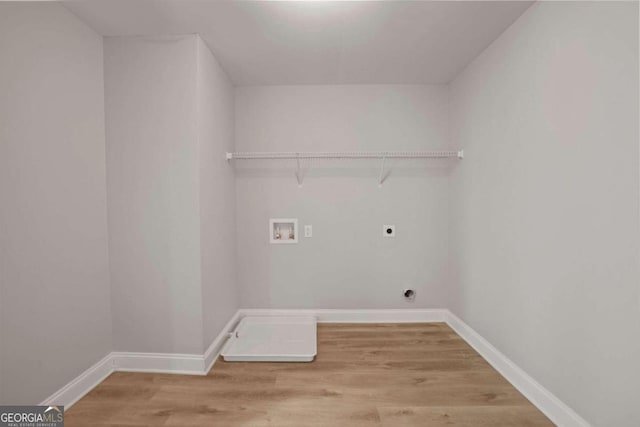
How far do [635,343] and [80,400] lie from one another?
2.84m

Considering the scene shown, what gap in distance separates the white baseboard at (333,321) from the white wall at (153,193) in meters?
0.09

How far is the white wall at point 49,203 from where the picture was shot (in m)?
1.39

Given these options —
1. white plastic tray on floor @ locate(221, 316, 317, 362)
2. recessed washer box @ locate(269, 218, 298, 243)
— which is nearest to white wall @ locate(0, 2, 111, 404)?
white plastic tray on floor @ locate(221, 316, 317, 362)

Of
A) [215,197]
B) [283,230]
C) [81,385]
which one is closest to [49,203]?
[215,197]

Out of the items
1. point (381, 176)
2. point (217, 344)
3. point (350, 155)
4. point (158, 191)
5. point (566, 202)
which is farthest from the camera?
point (381, 176)

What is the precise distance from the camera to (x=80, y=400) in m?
1.73

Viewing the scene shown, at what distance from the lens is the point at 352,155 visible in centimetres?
267

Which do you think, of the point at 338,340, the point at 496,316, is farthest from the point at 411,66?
the point at 338,340

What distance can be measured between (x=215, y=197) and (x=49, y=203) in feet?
3.19

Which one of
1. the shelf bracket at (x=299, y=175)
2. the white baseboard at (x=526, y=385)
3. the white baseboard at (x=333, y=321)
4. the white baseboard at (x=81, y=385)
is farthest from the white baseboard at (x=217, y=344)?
the white baseboard at (x=526, y=385)

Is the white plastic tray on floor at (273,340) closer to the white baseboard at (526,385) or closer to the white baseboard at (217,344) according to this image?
the white baseboard at (217,344)

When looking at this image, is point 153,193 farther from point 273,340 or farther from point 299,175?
point 273,340

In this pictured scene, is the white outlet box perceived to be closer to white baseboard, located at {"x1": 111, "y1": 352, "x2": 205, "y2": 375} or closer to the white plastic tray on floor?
the white plastic tray on floor

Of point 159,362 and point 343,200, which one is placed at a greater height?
point 343,200
